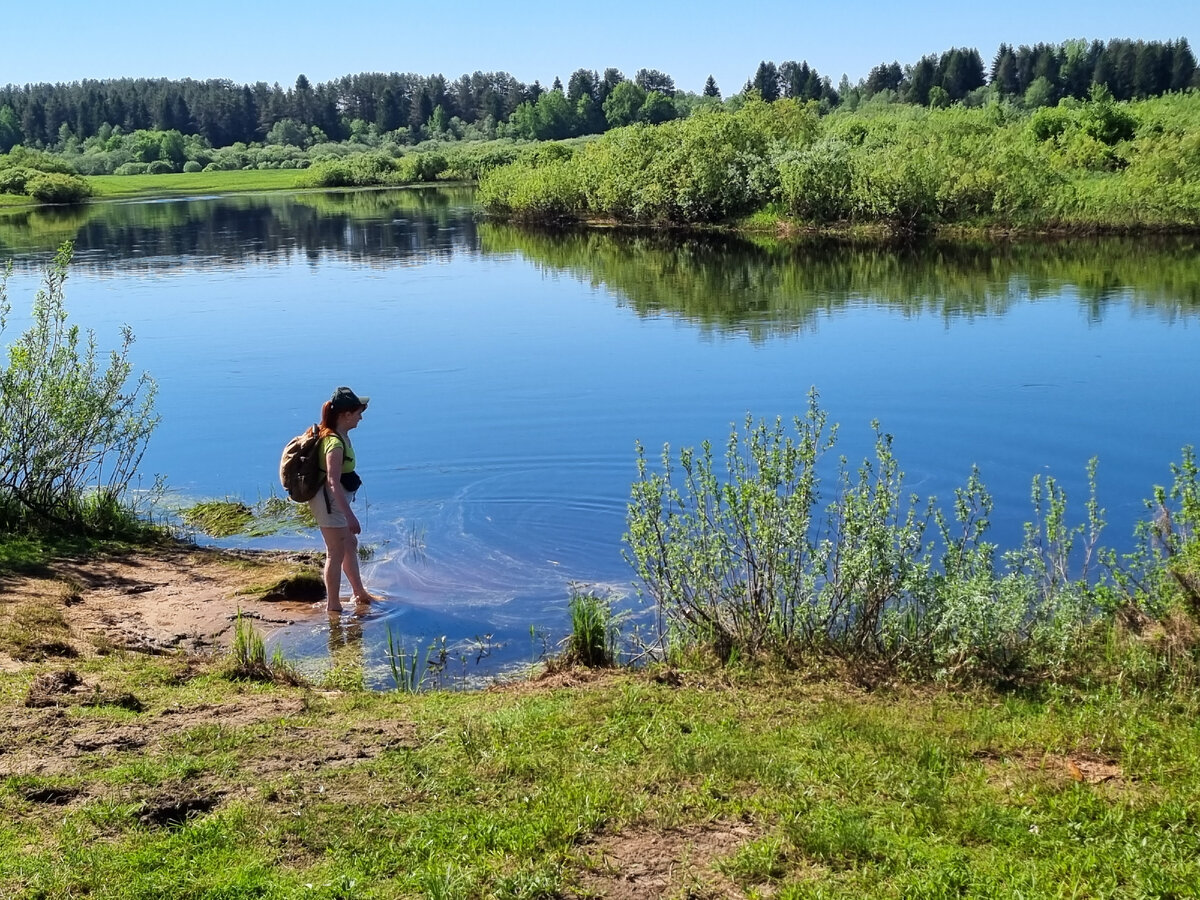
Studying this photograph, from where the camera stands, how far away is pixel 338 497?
10.8 m

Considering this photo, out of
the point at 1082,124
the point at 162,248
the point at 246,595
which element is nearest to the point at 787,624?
the point at 246,595

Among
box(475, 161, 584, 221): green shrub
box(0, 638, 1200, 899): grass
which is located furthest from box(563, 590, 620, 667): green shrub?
box(475, 161, 584, 221): green shrub

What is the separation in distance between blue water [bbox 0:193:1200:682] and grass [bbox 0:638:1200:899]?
3009 millimetres

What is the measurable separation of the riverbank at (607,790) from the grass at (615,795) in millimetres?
16

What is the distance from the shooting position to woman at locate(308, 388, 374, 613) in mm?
10797

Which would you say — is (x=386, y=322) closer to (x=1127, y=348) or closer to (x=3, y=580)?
(x=1127, y=348)

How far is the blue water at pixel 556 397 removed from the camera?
12.9 m

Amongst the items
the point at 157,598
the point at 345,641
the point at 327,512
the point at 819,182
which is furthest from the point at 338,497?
the point at 819,182

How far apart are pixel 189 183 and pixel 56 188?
26063mm

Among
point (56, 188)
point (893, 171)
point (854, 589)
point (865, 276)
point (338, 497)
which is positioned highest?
point (56, 188)

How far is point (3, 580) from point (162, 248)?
154ft

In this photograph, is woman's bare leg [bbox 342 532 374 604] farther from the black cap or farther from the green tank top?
the black cap

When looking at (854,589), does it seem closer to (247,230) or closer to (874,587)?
(874,587)

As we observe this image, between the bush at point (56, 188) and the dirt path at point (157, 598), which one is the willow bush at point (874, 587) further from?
the bush at point (56, 188)
